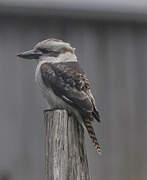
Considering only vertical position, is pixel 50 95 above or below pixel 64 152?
above

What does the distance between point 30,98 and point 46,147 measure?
340 centimetres

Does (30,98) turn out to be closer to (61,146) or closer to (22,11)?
(22,11)

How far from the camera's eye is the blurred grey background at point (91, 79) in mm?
7473

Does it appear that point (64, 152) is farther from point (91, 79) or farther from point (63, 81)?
point (91, 79)

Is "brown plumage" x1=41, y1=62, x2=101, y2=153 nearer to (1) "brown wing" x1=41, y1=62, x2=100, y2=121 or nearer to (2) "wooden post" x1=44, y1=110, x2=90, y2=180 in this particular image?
(1) "brown wing" x1=41, y1=62, x2=100, y2=121

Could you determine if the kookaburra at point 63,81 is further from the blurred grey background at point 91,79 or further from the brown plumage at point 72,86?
the blurred grey background at point 91,79

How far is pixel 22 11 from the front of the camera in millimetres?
7594

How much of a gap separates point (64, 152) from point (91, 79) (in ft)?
12.0

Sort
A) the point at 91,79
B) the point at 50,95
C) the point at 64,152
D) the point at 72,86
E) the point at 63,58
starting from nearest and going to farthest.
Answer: the point at 64,152
the point at 72,86
the point at 50,95
the point at 63,58
the point at 91,79

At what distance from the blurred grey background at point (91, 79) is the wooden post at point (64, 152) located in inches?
129

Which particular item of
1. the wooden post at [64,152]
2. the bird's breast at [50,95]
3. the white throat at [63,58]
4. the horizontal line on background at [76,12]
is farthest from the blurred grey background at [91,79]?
the wooden post at [64,152]

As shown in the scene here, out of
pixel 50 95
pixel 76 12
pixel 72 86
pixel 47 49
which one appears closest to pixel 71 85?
pixel 72 86

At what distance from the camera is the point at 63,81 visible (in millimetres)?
5012

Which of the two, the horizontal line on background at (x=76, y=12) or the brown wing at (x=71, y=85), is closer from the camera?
the brown wing at (x=71, y=85)
